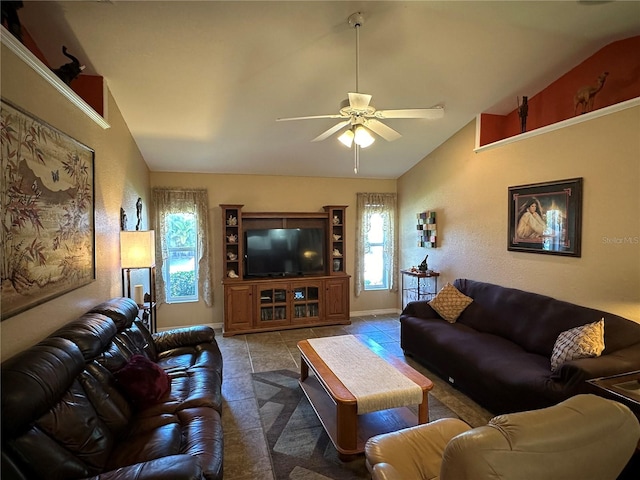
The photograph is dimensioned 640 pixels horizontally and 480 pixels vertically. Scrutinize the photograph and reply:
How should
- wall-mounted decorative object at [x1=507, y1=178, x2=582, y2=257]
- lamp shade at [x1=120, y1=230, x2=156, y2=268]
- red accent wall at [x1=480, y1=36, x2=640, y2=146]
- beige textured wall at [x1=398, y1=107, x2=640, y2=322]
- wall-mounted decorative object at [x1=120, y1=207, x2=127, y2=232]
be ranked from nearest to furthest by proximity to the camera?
beige textured wall at [x1=398, y1=107, x2=640, y2=322]
red accent wall at [x1=480, y1=36, x2=640, y2=146]
wall-mounted decorative object at [x1=507, y1=178, x2=582, y2=257]
lamp shade at [x1=120, y1=230, x2=156, y2=268]
wall-mounted decorative object at [x1=120, y1=207, x2=127, y2=232]

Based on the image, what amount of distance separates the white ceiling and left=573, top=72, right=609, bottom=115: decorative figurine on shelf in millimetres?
331

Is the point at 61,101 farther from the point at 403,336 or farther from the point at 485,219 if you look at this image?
the point at 485,219

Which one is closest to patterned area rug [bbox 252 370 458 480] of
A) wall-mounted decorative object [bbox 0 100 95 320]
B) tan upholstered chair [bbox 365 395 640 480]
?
tan upholstered chair [bbox 365 395 640 480]

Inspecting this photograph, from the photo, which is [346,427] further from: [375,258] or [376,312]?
[375,258]

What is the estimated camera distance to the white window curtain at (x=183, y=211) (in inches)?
194

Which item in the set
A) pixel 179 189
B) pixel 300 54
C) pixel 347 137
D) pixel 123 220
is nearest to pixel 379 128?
pixel 347 137

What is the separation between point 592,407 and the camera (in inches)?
44.5

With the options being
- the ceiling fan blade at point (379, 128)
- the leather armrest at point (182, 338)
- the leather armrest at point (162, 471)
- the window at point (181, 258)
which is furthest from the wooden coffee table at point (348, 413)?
the window at point (181, 258)

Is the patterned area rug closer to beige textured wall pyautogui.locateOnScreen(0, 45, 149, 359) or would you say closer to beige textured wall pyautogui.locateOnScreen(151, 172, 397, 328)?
beige textured wall pyautogui.locateOnScreen(0, 45, 149, 359)

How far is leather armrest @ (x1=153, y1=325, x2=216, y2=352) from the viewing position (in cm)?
308

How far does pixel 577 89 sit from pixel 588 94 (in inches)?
12.7

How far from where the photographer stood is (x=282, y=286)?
202 inches

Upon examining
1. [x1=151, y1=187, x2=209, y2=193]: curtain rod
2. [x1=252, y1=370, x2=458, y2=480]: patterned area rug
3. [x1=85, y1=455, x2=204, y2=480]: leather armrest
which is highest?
[x1=151, y1=187, x2=209, y2=193]: curtain rod

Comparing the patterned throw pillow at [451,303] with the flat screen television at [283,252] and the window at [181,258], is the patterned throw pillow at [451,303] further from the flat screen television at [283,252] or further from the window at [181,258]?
the window at [181,258]
